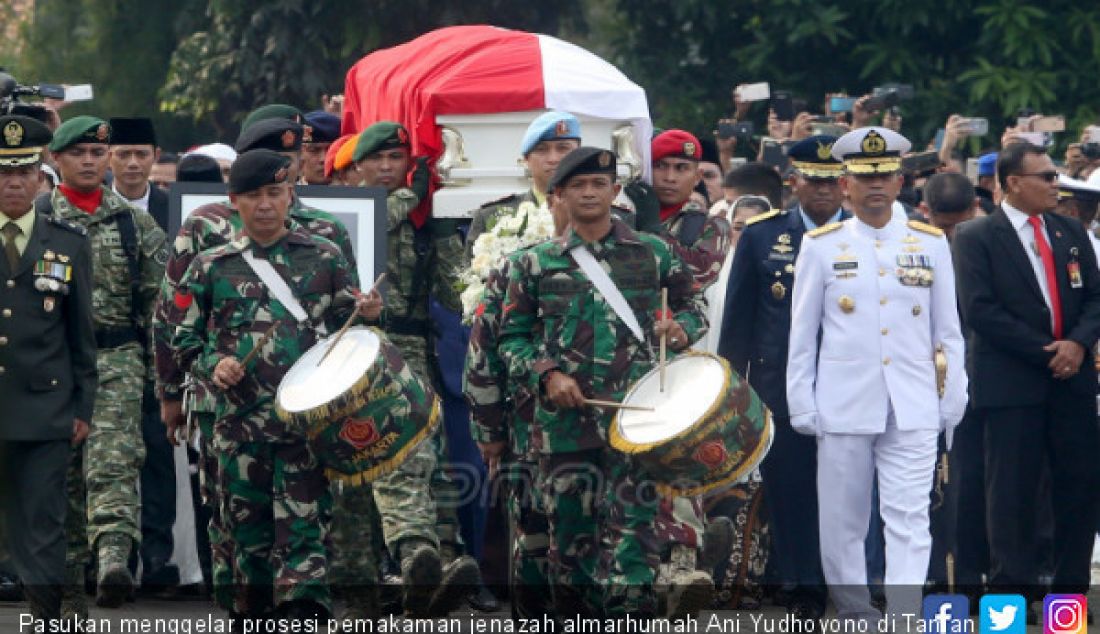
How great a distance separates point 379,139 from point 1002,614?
12.7 ft

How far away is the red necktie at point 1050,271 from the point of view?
525 inches

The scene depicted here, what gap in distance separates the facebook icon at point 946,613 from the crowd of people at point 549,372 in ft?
0.72

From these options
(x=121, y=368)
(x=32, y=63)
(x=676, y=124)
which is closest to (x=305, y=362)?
(x=121, y=368)

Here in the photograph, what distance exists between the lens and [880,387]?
12.3 m

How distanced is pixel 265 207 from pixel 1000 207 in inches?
156

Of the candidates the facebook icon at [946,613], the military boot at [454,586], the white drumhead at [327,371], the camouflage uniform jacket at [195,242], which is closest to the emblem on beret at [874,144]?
the facebook icon at [946,613]

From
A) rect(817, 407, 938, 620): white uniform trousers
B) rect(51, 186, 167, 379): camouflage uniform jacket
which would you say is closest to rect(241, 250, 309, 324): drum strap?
rect(51, 186, 167, 379): camouflage uniform jacket

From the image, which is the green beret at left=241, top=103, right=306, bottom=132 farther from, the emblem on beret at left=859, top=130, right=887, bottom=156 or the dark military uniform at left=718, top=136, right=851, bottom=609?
the emblem on beret at left=859, top=130, right=887, bottom=156

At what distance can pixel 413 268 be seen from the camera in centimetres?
1377

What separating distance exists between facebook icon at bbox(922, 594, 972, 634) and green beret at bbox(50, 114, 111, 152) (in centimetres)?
462

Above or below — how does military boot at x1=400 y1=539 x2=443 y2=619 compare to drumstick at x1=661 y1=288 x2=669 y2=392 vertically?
below

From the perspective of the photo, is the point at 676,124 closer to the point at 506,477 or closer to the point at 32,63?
the point at 32,63

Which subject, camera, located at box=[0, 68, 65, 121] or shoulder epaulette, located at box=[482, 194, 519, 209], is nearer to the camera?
shoulder epaulette, located at box=[482, 194, 519, 209]

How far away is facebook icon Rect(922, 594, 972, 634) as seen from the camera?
12141 mm
